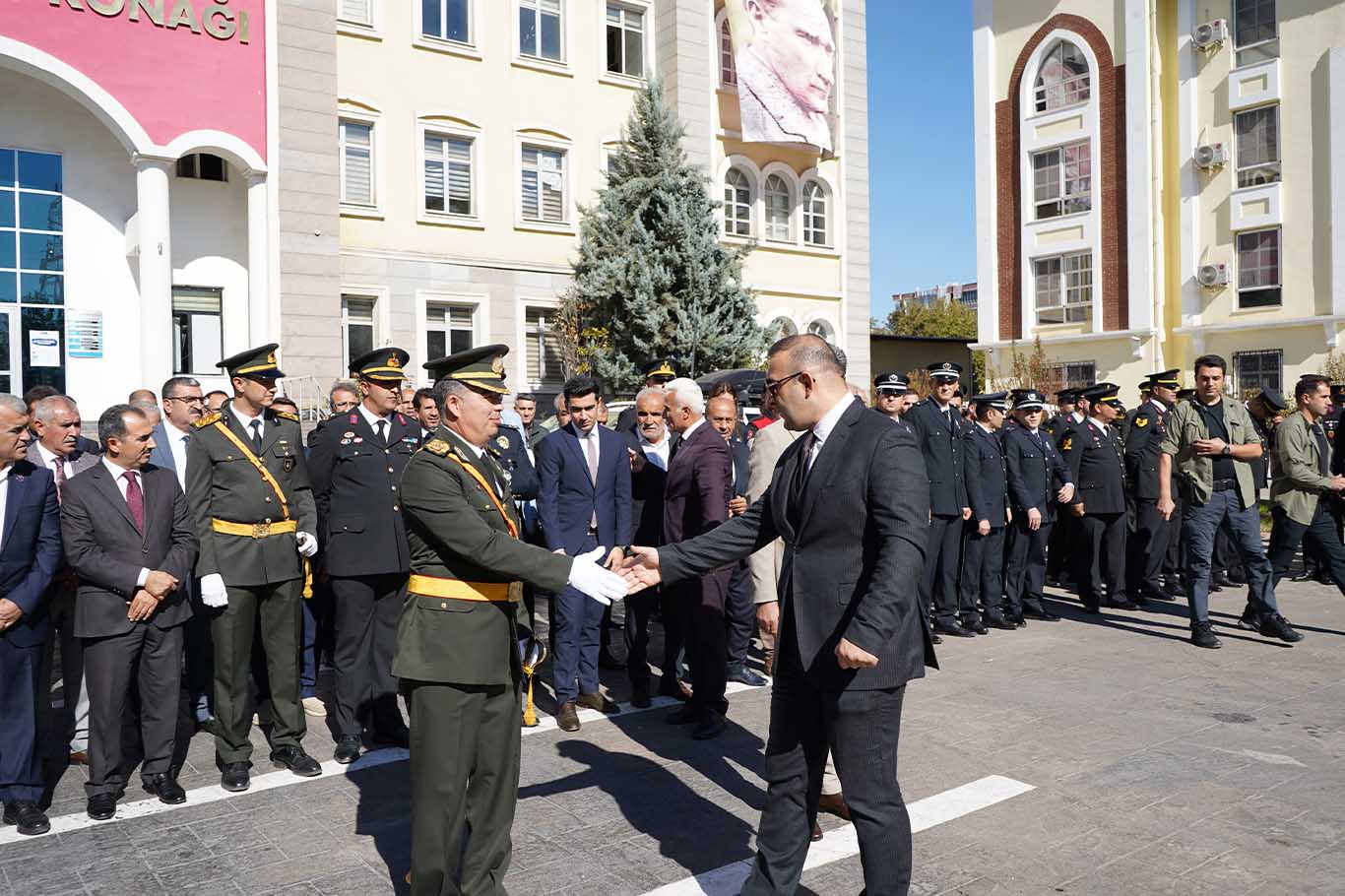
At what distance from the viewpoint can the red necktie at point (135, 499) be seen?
5.70 metres

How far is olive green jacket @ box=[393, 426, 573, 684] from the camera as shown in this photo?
13.5 feet

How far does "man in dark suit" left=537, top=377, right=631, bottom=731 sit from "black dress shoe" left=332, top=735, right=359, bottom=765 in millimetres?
1435

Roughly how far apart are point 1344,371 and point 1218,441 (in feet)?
A: 72.6

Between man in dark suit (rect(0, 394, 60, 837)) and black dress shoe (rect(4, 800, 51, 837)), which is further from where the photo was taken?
man in dark suit (rect(0, 394, 60, 837))

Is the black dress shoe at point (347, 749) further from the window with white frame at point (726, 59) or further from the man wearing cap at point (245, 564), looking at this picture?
the window with white frame at point (726, 59)

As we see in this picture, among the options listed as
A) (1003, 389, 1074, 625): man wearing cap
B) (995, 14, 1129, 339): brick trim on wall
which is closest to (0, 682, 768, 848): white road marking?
(1003, 389, 1074, 625): man wearing cap

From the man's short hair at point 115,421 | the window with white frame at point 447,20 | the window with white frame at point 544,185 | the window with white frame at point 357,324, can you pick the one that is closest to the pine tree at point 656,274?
the window with white frame at point 544,185

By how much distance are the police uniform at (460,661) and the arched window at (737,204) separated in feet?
77.5

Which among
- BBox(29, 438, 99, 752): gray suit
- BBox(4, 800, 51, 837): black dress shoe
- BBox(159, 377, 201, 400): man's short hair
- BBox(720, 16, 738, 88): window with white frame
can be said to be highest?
BBox(720, 16, 738, 88): window with white frame

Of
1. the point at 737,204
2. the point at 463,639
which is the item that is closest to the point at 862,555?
the point at 463,639

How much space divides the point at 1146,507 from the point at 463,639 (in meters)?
9.45

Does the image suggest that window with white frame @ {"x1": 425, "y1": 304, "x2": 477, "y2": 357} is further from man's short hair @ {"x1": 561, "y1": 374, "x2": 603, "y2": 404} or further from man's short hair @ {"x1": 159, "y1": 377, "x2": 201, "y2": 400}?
man's short hair @ {"x1": 561, "y1": 374, "x2": 603, "y2": 404}

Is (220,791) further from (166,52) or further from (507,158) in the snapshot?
(507,158)

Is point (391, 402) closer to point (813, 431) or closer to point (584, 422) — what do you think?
point (584, 422)
